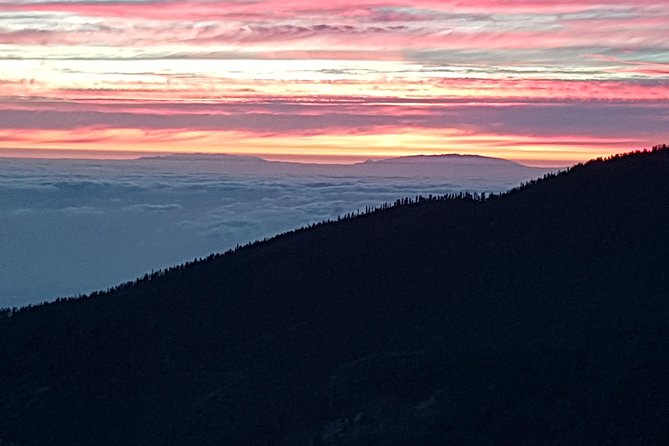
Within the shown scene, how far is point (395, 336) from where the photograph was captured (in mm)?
68438

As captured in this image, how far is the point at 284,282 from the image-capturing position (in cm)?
8112

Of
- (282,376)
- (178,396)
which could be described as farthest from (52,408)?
(282,376)

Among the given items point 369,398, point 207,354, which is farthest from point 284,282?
point 369,398

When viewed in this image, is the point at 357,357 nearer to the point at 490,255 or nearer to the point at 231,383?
the point at 231,383

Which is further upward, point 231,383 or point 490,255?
point 490,255

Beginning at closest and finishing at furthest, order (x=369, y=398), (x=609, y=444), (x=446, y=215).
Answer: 1. (x=609, y=444)
2. (x=369, y=398)
3. (x=446, y=215)

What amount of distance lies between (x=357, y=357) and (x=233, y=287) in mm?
18786

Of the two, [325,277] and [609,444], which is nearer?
[609,444]

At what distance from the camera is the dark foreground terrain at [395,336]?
180 feet

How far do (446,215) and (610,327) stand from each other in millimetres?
28738

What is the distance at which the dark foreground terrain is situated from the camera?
5497cm

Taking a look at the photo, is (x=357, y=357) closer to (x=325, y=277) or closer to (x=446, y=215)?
(x=325, y=277)

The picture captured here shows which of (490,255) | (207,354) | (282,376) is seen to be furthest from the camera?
(490,255)

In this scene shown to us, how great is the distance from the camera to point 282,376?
65062mm
